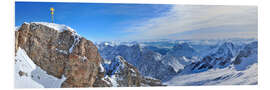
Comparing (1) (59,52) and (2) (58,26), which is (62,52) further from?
(2) (58,26)

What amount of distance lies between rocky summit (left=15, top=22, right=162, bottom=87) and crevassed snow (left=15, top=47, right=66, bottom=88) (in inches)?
4.1

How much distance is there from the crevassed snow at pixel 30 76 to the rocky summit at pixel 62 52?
10 cm

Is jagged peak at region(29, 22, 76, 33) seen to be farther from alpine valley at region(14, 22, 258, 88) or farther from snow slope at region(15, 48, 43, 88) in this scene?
snow slope at region(15, 48, 43, 88)

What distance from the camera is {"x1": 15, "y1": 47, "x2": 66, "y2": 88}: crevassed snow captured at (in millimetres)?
7199

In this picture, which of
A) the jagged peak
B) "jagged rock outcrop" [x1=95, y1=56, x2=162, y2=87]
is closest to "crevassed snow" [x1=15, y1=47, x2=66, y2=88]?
the jagged peak

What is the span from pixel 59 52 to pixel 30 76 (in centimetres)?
102

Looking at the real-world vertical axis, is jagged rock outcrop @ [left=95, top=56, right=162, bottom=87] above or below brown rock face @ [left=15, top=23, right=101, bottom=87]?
below

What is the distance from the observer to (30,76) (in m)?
7.40

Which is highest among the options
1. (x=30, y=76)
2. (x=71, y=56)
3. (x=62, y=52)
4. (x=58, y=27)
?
(x=58, y=27)

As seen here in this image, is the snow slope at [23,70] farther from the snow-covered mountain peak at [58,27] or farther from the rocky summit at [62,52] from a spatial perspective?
the snow-covered mountain peak at [58,27]

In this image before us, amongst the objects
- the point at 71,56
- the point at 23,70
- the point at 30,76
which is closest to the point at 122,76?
the point at 71,56

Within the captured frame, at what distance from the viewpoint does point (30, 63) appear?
7.66m
